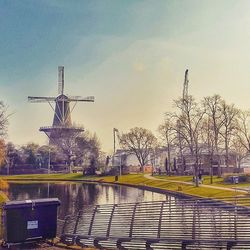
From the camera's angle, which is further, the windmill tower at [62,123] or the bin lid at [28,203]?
the windmill tower at [62,123]

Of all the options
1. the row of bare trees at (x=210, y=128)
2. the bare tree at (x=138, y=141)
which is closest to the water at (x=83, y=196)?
the row of bare trees at (x=210, y=128)

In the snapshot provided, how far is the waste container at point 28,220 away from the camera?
13328mm

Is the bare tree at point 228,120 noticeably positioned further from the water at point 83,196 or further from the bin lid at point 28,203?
the bin lid at point 28,203

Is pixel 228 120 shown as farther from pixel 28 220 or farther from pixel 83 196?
pixel 28 220

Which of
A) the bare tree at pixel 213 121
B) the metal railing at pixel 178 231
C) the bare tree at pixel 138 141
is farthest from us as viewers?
the bare tree at pixel 138 141

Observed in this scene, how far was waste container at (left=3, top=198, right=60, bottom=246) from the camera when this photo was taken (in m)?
13.3

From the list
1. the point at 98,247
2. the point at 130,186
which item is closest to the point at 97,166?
the point at 130,186

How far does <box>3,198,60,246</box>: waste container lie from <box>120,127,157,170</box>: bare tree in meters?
95.9

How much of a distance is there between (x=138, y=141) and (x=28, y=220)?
97.8m

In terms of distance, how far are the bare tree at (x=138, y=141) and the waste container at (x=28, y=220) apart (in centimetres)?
9590

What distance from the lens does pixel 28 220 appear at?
1360 centimetres

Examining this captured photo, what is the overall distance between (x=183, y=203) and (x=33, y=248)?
16.8 ft

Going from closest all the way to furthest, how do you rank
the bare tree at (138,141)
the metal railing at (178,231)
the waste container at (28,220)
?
the metal railing at (178,231) < the waste container at (28,220) < the bare tree at (138,141)

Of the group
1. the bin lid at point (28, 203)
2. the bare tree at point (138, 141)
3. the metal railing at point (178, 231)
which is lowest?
the metal railing at point (178, 231)
